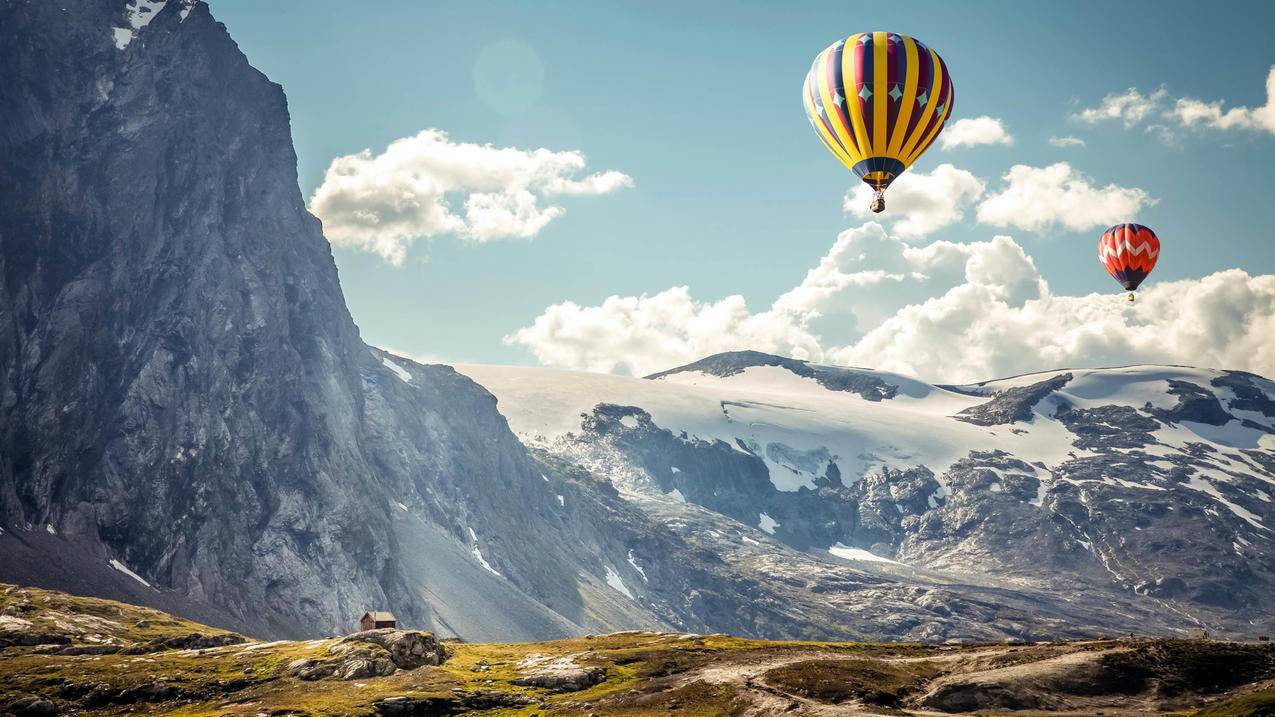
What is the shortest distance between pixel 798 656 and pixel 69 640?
325ft

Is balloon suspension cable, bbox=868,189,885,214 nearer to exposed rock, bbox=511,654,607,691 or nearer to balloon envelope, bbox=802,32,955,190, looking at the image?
balloon envelope, bbox=802,32,955,190

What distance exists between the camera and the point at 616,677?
11419 cm

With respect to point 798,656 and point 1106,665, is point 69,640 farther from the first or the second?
point 1106,665

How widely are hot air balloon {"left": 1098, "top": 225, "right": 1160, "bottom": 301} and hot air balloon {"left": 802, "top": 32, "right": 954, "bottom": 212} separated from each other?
228ft

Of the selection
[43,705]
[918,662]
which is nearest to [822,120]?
[918,662]

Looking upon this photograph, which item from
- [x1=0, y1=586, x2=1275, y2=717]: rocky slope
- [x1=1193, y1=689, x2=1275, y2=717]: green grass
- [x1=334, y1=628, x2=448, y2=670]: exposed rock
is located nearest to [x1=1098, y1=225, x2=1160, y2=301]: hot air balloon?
[x1=0, y1=586, x2=1275, y2=717]: rocky slope

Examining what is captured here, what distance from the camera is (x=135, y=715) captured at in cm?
10056

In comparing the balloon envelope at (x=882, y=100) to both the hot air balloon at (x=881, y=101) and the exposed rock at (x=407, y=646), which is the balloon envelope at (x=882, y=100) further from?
the exposed rock at (x=407, y=646)

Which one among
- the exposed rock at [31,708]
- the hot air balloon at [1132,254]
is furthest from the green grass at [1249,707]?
the hot air balloon at [1132,254]

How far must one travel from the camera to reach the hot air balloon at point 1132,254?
173m

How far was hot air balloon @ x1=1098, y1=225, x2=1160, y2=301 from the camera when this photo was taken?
566 feet

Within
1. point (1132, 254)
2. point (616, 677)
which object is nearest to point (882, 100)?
point (616, 677)

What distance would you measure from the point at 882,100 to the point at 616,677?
71.9 m

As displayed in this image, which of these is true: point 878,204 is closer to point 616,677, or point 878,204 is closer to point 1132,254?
point 616,677
